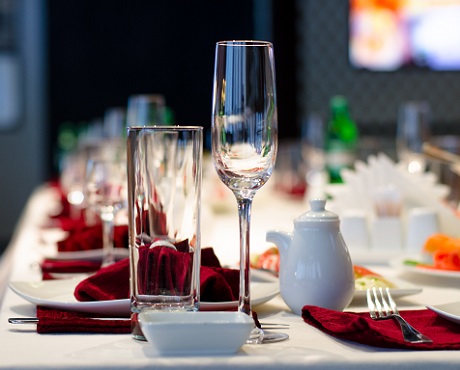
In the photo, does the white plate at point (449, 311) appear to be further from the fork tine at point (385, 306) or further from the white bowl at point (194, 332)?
the white bowl at point (194, 332)

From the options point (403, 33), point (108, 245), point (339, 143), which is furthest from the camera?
point (403, 33)

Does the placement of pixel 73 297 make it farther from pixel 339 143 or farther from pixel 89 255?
pixel 339 143

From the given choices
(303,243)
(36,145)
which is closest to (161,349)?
(303,243)

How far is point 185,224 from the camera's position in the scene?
43.0 inches

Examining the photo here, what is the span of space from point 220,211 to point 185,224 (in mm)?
1837

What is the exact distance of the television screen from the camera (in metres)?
7.00

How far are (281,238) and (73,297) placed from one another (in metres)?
0.29

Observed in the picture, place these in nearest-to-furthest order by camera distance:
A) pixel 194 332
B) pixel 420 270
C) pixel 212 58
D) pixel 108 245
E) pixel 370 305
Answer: pixel 194 332
pixel 370 305
pixel 420 270
pixel 108 245
pixel 212 58

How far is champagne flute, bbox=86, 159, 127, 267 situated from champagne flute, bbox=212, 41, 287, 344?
23.6 inches

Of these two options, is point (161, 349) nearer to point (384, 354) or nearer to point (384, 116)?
point (384, 354)

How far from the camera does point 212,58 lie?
285 inches

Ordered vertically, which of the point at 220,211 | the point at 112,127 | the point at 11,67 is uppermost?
the point at 11,67

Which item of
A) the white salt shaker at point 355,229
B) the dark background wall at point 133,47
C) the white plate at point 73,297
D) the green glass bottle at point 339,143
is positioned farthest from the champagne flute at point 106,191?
the dark background wall at point 133,47

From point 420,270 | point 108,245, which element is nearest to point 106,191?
point 108,245
